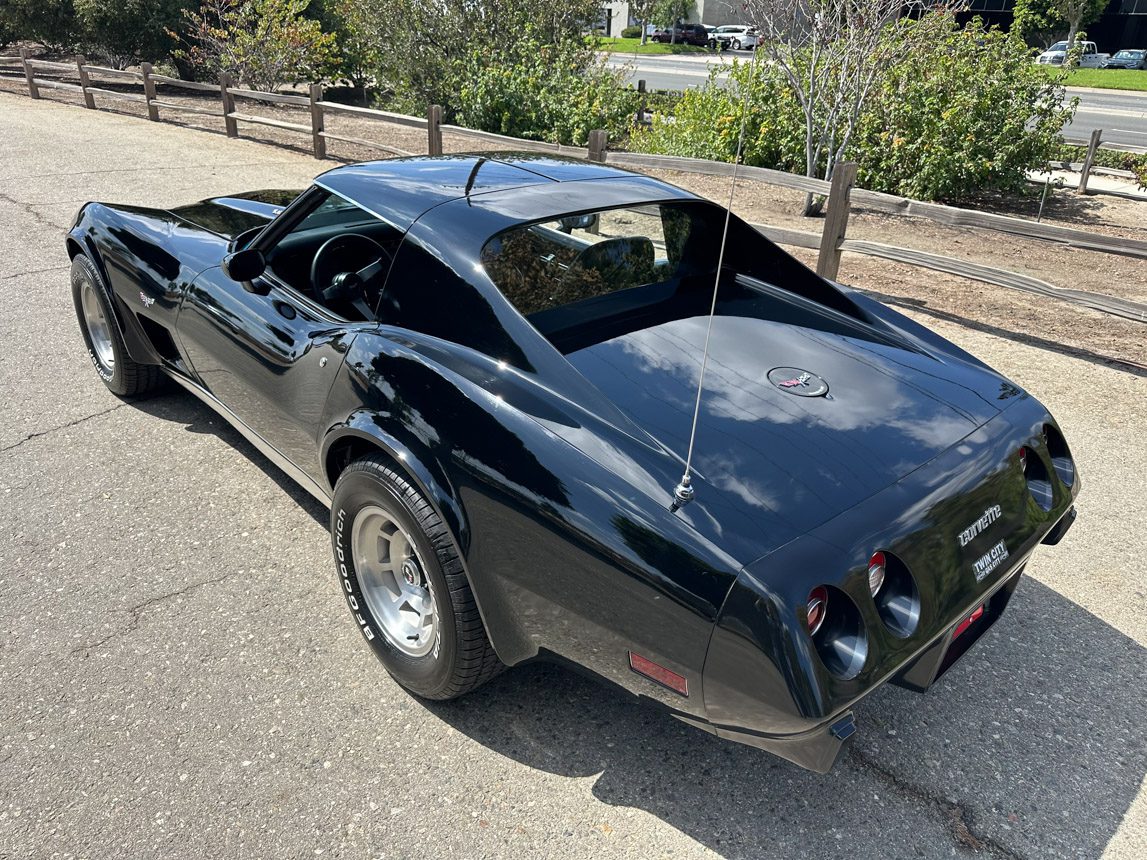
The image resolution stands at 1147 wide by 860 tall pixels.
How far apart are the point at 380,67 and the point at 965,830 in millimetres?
16410

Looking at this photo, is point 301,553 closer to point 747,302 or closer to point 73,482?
point 73,482

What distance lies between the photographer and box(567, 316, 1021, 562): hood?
204 centimetres

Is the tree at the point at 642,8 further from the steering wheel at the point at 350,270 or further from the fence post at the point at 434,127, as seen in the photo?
the steering wheel at the point at 350,270

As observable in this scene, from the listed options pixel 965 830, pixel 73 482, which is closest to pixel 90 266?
pixel 73 482

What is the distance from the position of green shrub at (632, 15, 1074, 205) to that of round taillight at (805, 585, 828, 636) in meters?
8.94

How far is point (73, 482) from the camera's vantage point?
12.7 ft

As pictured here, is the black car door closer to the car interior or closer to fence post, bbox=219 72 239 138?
the car interior

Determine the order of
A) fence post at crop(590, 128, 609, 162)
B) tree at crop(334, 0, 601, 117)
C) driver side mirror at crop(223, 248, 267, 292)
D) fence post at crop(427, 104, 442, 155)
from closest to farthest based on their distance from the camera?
driver side mirror at crop(223, 248, 267, 292) < fence post at crop(590, 128, 609, 162) < fence post at crop(427, 104, 442, 155) < tree at crop(334, 0, 601, 117)

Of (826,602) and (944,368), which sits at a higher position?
(944,368)

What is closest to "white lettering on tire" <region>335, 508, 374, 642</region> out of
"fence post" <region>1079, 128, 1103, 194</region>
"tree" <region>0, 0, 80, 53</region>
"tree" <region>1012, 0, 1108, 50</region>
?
"fence post" <region>1079, 128, 1103, 194</region>

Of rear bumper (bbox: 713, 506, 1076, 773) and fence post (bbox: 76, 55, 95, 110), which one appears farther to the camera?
fence post (bbox: 76, 55, 95, 110)

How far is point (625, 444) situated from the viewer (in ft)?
7.06

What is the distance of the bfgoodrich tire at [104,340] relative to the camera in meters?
4.24

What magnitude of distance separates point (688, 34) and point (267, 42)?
43247 millimetres
